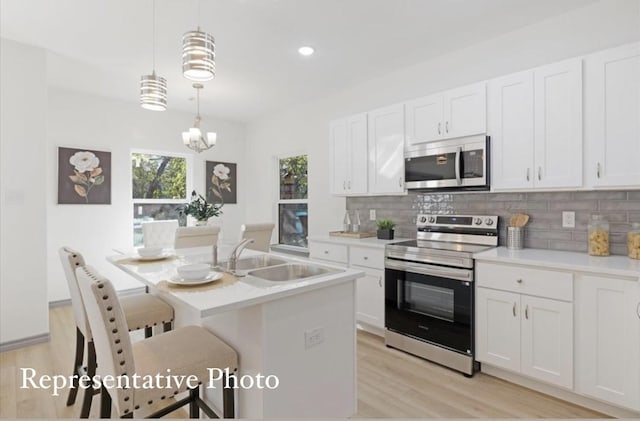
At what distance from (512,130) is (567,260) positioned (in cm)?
102

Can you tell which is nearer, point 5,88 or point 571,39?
A: point 571,39

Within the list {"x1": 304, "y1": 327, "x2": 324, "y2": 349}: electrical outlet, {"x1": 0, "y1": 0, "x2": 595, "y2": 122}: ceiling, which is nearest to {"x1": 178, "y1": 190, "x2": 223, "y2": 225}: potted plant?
{"x1": 0, "y1": 0, "x2": 595, "y2": 122}: ceiling

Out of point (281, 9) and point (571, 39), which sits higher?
point (281, 9)

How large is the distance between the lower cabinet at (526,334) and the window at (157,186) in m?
4.48

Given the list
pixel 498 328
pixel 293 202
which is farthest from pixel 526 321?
pixel 293 202

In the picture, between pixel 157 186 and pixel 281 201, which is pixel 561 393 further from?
pixel 157 186

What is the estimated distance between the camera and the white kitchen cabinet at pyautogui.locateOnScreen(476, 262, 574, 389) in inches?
85.2

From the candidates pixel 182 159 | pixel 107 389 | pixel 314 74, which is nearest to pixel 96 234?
pixel 182 159

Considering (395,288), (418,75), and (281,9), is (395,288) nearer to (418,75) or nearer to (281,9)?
(418,75)

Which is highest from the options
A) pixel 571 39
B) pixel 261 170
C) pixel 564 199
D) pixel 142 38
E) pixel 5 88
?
pixel 142 38

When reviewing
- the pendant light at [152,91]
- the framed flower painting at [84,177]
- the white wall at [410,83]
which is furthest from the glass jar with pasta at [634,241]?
the framed flower painting at [84,177]

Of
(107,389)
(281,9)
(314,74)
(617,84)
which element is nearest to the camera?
(107,389)

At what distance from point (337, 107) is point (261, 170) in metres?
1.92

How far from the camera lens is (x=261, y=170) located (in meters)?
5.77
